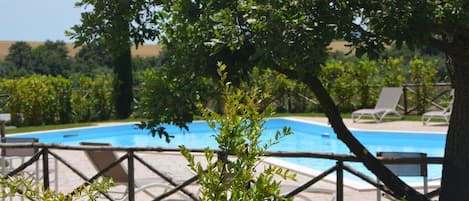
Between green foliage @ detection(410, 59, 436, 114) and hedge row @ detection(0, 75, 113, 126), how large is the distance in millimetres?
9610

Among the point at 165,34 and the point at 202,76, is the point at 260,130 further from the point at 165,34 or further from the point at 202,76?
the point at 165,34

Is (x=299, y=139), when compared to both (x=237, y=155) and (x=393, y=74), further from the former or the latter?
(x=237, y=155)

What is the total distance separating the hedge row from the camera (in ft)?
61.4

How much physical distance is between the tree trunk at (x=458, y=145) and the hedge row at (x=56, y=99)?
16082mm

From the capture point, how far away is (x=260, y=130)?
7.88 feet

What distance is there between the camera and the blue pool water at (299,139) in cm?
1378

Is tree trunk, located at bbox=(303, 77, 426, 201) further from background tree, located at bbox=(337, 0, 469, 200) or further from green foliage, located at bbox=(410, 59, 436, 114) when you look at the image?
green foliage, located at bbox=(410, 59, 436, 114)

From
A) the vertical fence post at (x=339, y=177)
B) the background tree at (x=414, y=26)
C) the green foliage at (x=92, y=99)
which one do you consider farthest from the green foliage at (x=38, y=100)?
the background tree at (x=414, y=26)

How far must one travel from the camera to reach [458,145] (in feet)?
14.6

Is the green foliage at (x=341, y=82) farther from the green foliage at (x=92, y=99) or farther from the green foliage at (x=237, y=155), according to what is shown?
the green foliage at (x=237, y=155)

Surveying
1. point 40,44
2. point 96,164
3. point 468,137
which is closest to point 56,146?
point 96,164

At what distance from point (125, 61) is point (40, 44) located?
21.8 m

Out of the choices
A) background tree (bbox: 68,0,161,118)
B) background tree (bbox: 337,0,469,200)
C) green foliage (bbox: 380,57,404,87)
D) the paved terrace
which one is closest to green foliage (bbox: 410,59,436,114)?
green foliage (bbox: 380,57,404,87)

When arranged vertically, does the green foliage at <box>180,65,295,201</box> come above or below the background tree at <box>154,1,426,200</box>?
below
